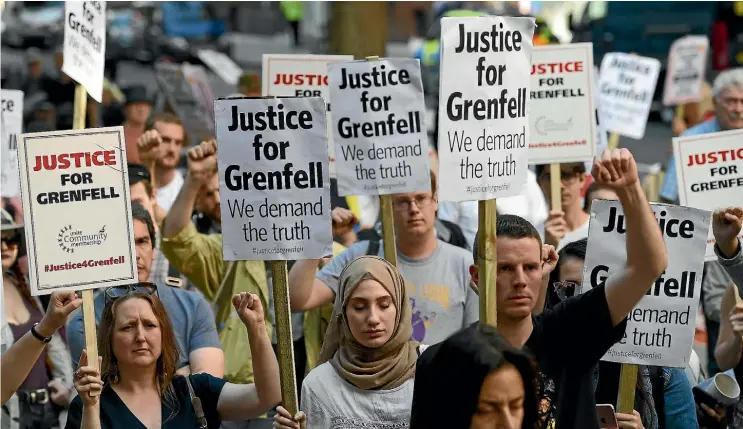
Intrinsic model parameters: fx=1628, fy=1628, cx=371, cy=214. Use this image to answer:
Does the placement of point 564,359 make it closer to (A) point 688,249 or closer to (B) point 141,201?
(A) point 688,249

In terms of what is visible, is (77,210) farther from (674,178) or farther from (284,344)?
(674,178)

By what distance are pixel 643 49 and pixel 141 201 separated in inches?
692

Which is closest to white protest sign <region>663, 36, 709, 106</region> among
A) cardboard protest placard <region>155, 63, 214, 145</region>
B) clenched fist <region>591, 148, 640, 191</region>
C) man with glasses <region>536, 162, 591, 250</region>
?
cardboard protest placard <region>155, 63, 214, 145</region>

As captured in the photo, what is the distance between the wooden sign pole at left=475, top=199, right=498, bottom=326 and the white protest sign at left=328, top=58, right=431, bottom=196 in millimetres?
1464

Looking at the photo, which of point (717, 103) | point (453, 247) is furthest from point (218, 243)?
point (717, 103)

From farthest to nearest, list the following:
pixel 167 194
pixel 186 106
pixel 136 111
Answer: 1. pixel 186 106
2. pixel 136 111
3. pixel 167 194

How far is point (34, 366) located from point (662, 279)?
3.20m

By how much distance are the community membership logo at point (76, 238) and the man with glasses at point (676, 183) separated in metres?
3.79

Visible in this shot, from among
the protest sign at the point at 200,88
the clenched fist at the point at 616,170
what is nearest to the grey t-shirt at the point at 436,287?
the clenched fist at the point at 616,170

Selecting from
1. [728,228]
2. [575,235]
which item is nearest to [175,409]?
[728,228]

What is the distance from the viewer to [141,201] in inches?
314

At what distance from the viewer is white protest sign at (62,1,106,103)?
26.0 ft

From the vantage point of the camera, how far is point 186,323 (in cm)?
682

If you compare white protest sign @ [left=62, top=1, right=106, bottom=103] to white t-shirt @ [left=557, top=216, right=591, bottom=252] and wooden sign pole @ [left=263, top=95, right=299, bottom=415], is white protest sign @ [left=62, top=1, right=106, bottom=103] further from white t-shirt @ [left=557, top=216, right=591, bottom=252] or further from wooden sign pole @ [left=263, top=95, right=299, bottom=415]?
white t-shirt @ [left=557, top=216, right=591, bottom=252]
